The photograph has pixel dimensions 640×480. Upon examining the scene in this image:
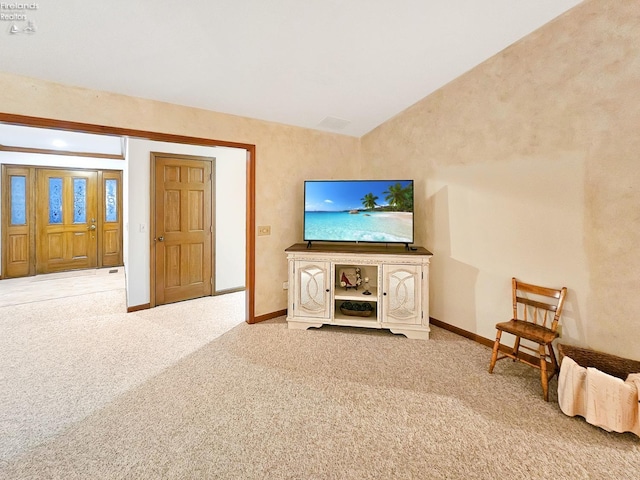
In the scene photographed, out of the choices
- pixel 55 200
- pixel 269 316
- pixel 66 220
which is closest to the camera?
pixel 269 316

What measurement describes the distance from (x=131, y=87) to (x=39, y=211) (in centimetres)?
528

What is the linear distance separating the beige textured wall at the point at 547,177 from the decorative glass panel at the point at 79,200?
6.90 metres

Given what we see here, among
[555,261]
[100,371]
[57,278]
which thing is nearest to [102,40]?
[100,371]

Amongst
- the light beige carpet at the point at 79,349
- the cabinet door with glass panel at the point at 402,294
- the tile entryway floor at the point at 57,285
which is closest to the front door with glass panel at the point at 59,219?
the tile entryway floor at the point at 57,285

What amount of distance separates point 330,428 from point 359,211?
2.25m

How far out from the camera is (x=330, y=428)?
73.2 inches

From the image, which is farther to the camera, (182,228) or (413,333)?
(182,228)

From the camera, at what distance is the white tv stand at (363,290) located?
3.14m

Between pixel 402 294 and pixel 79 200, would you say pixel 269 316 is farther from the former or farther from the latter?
pixel 79 200

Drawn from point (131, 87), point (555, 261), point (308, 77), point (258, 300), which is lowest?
point (258, 300)

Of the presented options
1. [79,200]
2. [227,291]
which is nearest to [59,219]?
[79,200]

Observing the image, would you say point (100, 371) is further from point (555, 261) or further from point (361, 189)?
point (555, 261)

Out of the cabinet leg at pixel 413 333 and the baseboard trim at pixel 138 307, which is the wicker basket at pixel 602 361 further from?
the baseboard trim at pixel 138 307

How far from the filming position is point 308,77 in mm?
2799
